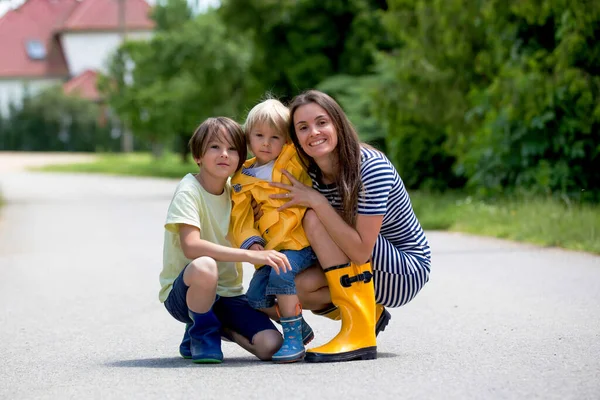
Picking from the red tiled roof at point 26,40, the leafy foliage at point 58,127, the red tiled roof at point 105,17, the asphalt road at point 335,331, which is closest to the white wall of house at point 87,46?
the red tiled roof at point 105,17

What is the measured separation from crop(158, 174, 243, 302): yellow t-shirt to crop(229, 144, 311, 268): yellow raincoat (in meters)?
0.08

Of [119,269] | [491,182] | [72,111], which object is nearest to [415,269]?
[119,269]

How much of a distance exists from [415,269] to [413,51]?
39.9 ft

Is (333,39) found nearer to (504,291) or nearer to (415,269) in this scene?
(504,291)

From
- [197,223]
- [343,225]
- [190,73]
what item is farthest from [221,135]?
[190,73]

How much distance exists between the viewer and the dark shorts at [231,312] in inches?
207

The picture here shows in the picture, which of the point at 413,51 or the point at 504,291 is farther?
the point at 413,51

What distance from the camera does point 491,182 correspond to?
14.8 meters

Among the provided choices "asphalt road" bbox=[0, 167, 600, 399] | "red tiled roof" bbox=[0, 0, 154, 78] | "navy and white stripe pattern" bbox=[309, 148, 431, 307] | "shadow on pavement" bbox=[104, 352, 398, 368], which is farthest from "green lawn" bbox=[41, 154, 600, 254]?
"red tiled roof" bbox=[0, 0, 154, 78]

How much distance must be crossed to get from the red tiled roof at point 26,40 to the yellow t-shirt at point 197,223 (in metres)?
71.9

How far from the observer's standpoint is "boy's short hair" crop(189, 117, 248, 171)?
530 cm

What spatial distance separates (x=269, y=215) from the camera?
5.21 metres

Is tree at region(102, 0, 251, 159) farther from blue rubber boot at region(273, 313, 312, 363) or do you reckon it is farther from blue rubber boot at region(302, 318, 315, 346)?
blue rubber boot at region(273, 313, 312, 363)

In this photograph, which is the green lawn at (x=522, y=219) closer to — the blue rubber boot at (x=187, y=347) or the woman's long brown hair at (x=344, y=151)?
the woman's long brown hair at (x=344, y=151)
